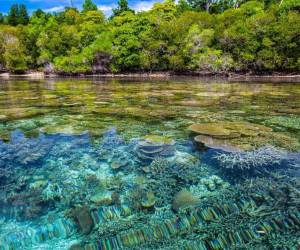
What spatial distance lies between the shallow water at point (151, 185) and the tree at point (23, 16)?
7880cm

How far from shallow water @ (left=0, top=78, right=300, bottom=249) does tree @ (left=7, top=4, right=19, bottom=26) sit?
263 feet

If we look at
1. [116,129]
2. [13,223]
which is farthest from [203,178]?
[116,129]

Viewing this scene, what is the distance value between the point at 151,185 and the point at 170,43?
135 ft

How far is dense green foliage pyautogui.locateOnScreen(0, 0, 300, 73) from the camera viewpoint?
3612cm

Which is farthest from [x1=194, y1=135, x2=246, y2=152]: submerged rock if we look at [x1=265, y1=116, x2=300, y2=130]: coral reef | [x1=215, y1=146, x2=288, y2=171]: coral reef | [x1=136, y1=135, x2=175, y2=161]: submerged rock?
[x1=265, y1=116, x2=300, y2=130]: coral reef

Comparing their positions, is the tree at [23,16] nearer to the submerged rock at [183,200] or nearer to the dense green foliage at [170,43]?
the dense green foliage at [170,43]

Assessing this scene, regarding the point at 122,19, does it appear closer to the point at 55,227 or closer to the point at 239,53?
the point at 239,53

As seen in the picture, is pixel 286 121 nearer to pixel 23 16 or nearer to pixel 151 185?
pixel 151 185

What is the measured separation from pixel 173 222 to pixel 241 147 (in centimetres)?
305

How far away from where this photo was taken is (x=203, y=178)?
14.9ft

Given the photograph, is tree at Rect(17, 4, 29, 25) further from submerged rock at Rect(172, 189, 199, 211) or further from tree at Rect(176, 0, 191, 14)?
submerged rock at Rect(172, 189, 199, 211)

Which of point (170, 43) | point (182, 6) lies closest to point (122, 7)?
point (182, 6)

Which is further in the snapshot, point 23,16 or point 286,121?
point 23,16

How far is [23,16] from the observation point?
76.5 meters
